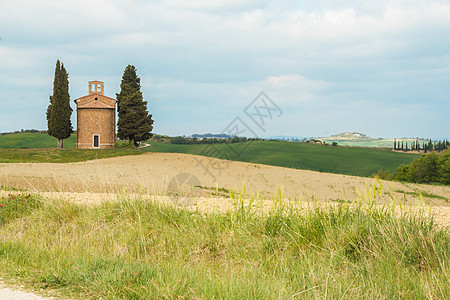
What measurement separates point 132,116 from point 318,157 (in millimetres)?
21606

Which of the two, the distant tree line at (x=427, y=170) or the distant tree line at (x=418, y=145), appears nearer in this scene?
the distant tree line at (x=427, y=170)

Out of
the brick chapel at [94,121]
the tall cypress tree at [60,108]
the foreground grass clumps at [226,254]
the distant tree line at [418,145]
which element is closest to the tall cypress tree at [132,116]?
the brick chapel at [94,121]

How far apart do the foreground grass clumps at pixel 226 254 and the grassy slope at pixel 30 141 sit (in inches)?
1957

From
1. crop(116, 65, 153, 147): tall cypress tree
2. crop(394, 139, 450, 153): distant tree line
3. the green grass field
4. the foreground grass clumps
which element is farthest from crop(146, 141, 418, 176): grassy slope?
the foreground grass clumps

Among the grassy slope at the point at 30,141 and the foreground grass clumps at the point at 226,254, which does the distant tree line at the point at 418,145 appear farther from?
the foreground grass clumps at the point at 226,254

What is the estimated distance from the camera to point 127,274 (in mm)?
Result: 3912

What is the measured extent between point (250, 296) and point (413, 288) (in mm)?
1782

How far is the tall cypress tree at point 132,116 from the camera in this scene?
35.5 m

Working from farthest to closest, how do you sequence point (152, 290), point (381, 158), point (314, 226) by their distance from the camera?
point (381, 158)
point (314, 226)
point (152, 290)

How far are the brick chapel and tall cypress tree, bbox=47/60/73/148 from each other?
2.07 meters

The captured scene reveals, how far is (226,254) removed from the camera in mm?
5195

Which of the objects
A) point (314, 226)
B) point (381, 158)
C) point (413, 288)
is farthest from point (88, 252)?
point (381, 158)

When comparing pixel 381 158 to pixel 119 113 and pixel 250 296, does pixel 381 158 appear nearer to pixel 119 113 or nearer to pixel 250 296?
pixel 119 113

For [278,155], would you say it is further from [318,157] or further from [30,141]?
[30,141]
